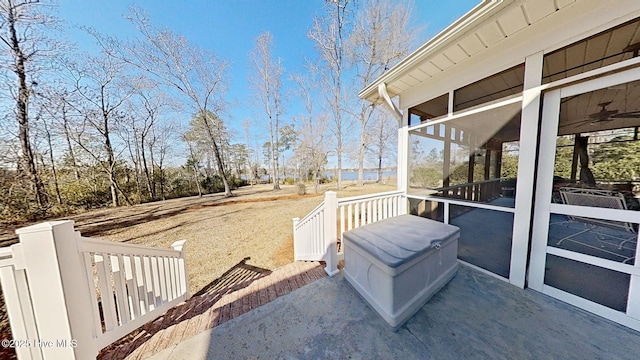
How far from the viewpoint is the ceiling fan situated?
1872mm

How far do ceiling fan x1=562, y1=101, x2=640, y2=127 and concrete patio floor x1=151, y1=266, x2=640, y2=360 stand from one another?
187cm

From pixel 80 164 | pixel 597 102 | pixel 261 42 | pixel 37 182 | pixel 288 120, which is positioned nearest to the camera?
pixel 597 102

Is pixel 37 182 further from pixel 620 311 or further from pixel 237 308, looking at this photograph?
pixel 620 311

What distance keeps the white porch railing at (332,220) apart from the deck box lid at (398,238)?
0.35 meters

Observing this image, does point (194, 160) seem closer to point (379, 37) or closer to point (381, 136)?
point (381, 136)

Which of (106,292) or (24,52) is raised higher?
(24,52)

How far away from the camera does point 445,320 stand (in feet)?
5.60

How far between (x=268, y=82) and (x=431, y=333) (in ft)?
50.4

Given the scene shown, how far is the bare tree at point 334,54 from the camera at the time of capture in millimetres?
10344

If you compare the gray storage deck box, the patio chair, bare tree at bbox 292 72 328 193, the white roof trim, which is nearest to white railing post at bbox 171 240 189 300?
the gray storage deck box

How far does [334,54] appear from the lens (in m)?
11.6

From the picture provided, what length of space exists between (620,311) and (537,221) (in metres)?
0.85

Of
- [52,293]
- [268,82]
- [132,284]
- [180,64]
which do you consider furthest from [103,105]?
A: [52,293]

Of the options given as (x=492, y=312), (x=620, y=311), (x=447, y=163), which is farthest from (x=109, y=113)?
(x=620, y=311)
